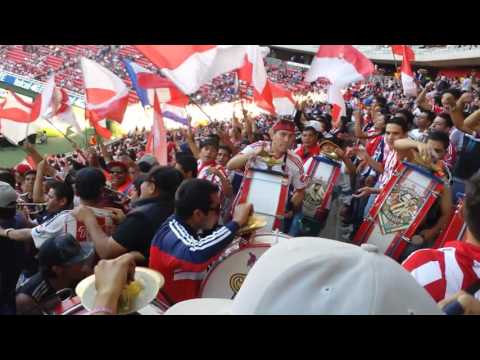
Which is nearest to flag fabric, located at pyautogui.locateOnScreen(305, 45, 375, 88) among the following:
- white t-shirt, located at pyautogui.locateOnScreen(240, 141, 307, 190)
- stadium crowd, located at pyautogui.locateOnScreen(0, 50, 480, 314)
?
stadium crowd, located at pyautogui.locateOnScreen(0, 50, 480, 314)

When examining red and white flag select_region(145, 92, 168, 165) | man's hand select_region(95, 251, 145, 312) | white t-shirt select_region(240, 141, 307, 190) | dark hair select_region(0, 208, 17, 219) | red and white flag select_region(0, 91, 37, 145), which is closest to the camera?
man's hand select_region(95, 251, 145, 312)

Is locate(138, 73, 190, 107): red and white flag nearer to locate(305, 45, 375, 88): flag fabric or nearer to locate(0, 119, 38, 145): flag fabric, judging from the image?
locate(305, 45, 375, 88): flag fabric

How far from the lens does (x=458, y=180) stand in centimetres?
420

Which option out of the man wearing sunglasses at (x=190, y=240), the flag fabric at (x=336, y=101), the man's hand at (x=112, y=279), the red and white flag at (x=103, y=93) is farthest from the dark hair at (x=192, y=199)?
the flag fabric at (x=336, y=101)

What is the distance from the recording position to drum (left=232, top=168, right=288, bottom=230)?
366cm

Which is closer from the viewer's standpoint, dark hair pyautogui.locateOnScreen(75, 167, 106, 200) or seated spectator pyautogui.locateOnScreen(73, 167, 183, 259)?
seated spectator pyautogui.locateOnScreen(73, 167, 183, 259)

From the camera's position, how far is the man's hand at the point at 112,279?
4.93 ft

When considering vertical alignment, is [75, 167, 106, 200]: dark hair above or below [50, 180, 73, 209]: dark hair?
above

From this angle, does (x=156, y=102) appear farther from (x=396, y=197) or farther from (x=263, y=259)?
(x=263, y=259)

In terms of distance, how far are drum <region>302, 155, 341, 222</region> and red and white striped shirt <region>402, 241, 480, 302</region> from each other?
2738 millimetres

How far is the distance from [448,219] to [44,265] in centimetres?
271

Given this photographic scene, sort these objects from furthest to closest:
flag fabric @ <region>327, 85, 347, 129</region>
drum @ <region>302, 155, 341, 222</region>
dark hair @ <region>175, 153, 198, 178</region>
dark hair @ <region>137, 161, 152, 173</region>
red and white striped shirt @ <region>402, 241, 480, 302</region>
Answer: flag fabric @ <region>327, 85, 347, 129</region> → dark hair @ <region>137, 161, 152, 173</region> → drum @ <region>302, 155, 341, 222</region> → dark hair @ <region>175, 153, 198, 178</region> → red and white striped shirt @ <region>402, 241, 480, 302</region>
